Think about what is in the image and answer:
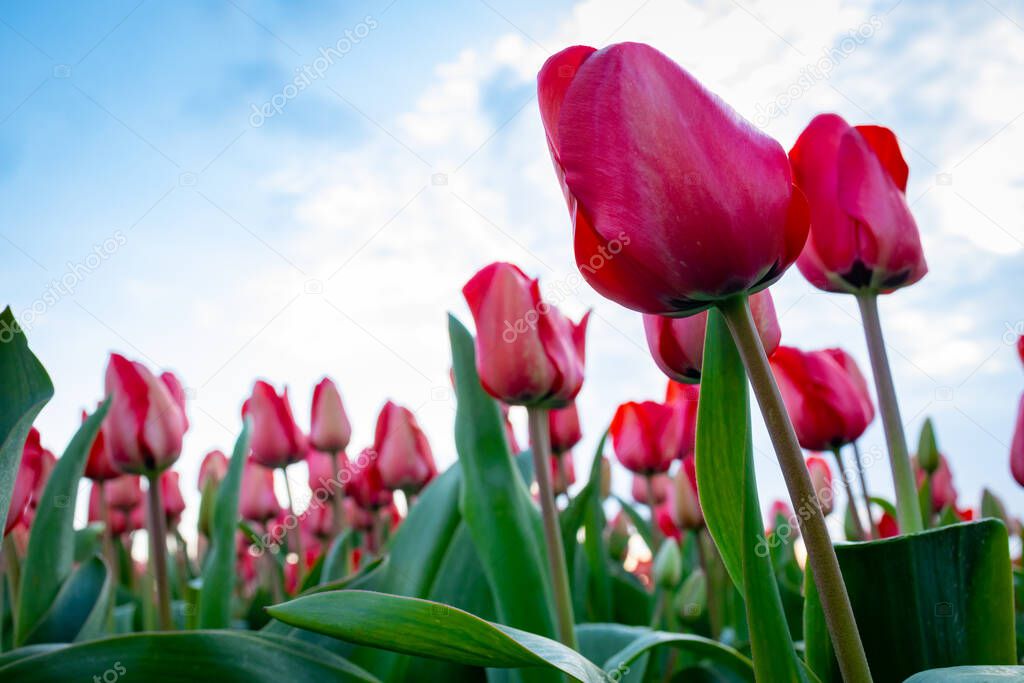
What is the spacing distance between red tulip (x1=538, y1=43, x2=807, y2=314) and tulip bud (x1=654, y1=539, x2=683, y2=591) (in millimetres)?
981

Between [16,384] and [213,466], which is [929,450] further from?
[213,466]

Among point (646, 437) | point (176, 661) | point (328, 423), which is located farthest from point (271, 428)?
point (176, 661)

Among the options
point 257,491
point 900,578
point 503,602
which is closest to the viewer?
point 900,578

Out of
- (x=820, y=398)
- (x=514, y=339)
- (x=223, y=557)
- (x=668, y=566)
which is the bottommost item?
(x=668, y=566)

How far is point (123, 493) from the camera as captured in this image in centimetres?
227

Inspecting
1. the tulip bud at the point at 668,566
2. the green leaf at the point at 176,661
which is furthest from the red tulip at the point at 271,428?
the green leaf at the point at 176,661

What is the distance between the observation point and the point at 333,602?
0.48 meters

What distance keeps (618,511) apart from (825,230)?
214 cm

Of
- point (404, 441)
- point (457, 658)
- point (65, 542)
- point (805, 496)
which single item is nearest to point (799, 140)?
point (805, 496)

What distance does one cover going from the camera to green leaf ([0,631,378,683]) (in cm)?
62

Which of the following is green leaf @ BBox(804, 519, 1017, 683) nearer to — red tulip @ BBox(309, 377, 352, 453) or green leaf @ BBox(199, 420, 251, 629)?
green leaf @ BBox(199, 420, 251, 629)

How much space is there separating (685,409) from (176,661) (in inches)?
35.7

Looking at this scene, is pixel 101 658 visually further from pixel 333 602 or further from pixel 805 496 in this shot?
pixel 805 496

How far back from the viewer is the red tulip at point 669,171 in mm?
484
